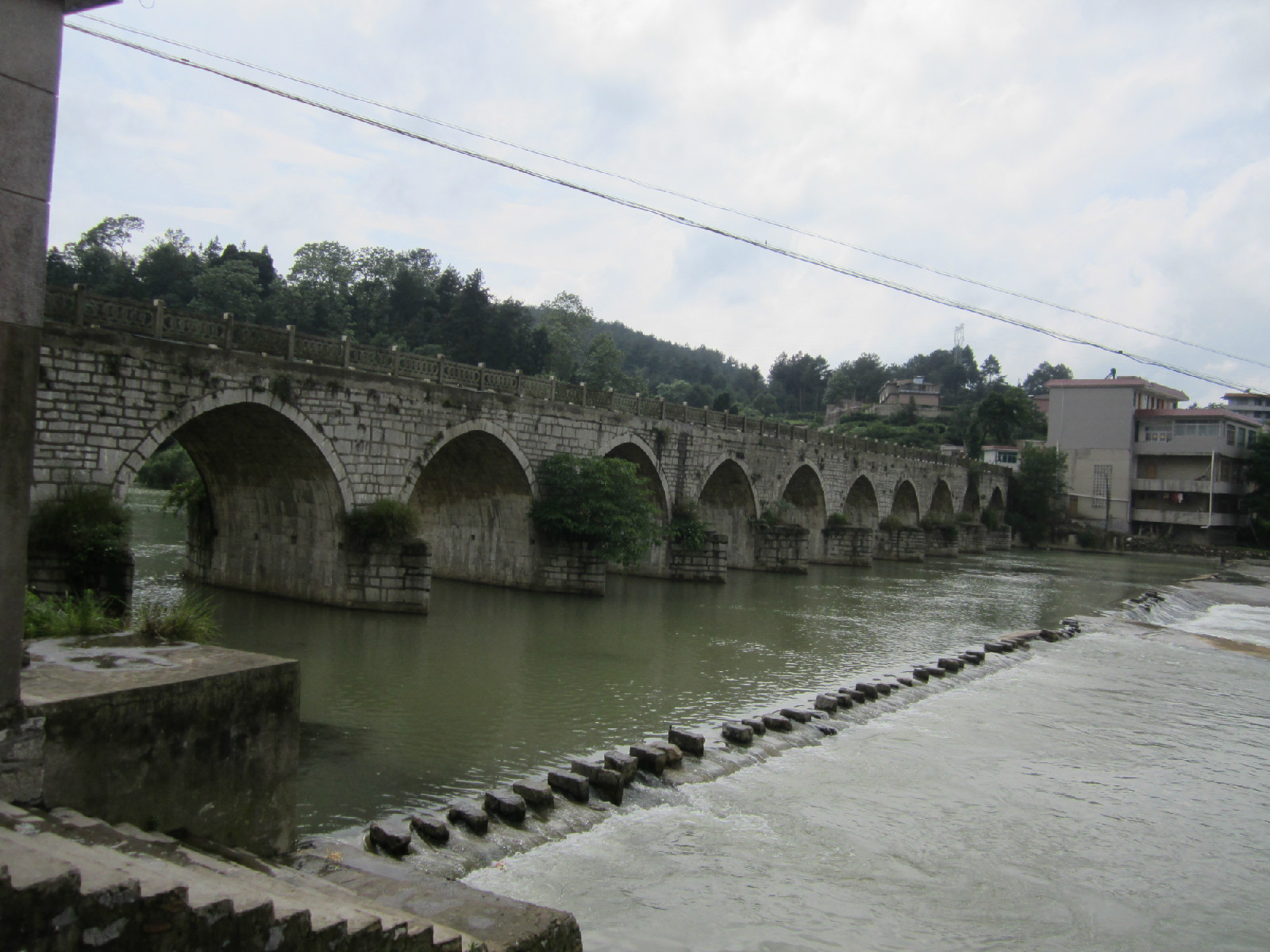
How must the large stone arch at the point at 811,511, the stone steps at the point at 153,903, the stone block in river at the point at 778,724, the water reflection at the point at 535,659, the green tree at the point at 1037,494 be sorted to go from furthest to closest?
1. the green tree at the point at 1037,494
2. the large stone arch at the point at 811,511
3. the stone block in river at the point at 778,724
4. the water reflection at the point at 535,659
5. the stone steps at the point at 153,903

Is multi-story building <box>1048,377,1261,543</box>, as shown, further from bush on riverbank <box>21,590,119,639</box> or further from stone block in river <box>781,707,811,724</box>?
bush on riverbank <box>21,590,119,639</box>

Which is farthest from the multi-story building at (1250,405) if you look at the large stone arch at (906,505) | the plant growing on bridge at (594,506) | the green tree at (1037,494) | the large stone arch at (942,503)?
the plant growing on bridge at (594,506)

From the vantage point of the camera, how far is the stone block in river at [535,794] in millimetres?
7895

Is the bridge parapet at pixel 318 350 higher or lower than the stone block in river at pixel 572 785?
higher

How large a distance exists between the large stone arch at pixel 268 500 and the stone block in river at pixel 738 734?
9.60 metres

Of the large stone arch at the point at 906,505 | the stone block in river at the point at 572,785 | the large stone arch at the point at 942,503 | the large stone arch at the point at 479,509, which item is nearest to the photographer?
the stone block in river at the point at 572,785

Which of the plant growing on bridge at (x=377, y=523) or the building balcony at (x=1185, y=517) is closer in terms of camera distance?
the plant growing on bridge at (x=377, y=523)

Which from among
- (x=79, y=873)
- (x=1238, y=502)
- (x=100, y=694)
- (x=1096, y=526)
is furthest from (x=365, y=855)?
(x=1238, y=502)

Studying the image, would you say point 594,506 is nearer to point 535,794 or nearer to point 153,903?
point 535,794

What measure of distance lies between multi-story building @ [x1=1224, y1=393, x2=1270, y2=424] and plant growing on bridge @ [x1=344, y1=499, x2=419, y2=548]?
88213 mm

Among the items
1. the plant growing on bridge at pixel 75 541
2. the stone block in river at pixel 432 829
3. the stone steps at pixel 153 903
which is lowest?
the stone block in river at pixel 432 829

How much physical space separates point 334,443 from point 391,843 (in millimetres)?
11642

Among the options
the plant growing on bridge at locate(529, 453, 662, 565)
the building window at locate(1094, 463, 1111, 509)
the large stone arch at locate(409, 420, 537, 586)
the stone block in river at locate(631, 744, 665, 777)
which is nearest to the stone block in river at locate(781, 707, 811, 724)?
the stone block in river at locate(631, 744, 665, 777)

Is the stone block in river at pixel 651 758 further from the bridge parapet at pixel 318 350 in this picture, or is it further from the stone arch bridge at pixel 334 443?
the bridge parapet at pixel 318 350
